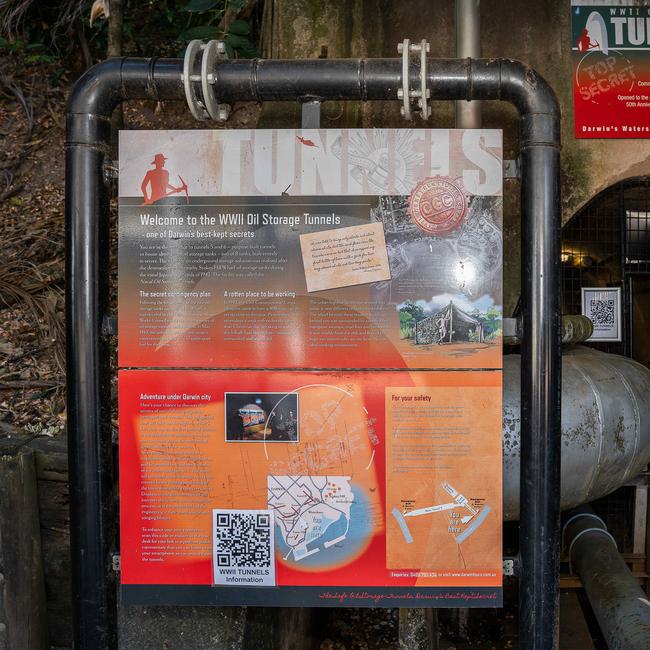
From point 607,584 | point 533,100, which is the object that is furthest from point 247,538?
point 607,584

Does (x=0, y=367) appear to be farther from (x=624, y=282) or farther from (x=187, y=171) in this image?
(x=624, y=282)

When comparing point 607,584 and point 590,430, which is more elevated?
point 590,430

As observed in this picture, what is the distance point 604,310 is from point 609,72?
1.85 meters

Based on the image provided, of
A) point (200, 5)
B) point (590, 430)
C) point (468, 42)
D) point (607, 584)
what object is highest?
point (200, 5)

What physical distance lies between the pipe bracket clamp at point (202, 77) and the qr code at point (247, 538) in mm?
1736

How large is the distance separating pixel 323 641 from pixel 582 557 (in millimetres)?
2262

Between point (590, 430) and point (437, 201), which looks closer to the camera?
point (437, 201)

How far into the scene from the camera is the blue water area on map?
2.28m

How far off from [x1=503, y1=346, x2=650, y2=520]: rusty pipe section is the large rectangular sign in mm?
1585

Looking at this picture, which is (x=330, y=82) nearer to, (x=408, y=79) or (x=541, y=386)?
(x=408, y=79)

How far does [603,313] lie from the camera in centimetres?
436

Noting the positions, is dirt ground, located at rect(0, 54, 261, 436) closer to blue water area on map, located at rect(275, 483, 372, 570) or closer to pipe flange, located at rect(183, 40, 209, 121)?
blue water area on map, located at rect(275, 483, 372, 570)

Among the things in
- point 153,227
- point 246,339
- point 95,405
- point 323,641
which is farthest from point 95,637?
point 323,641

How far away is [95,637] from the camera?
227 cm
